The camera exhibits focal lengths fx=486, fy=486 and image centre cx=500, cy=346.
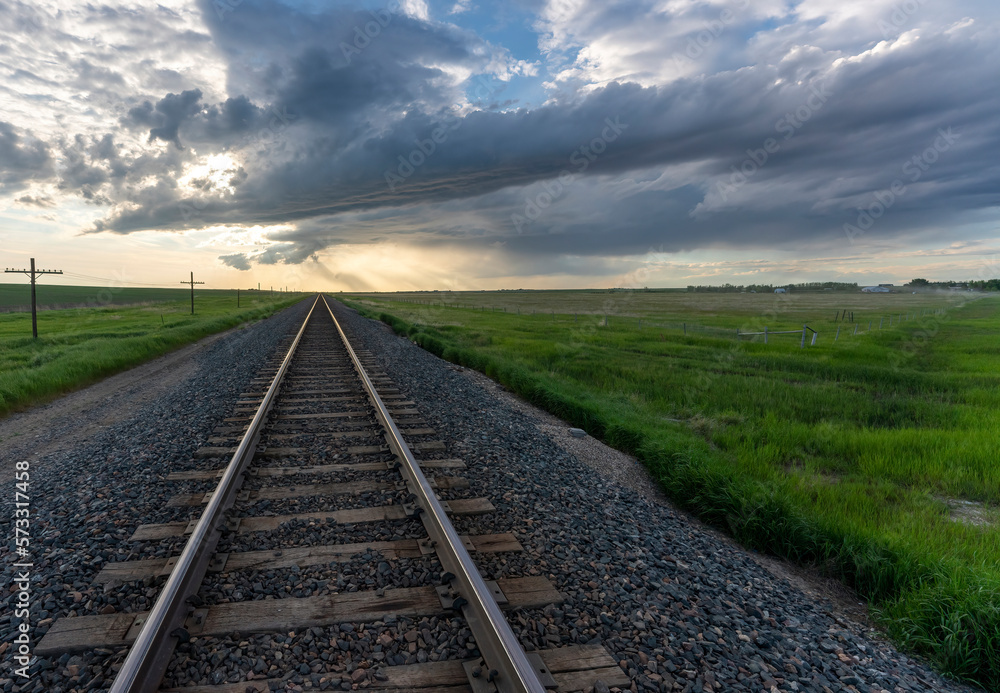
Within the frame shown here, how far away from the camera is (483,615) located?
2.80 meters

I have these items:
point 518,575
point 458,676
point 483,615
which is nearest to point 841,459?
point 518,575

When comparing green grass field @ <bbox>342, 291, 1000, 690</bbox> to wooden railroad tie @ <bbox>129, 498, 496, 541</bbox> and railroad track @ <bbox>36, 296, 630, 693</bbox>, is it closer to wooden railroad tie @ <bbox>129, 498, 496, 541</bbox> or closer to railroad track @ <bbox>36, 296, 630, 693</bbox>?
railroad track @ <bbox>36, 296, 630, 693</bbox>

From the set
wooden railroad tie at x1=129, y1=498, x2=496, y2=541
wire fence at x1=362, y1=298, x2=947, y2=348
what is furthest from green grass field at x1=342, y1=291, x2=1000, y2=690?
wire fence at x1=362, y1=298, x2=947, y2=348

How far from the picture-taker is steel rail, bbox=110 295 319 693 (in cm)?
233

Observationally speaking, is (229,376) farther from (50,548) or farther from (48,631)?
(48,631)

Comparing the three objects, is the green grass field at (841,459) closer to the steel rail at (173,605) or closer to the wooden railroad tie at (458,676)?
the wooden railroad tie at (458,676)

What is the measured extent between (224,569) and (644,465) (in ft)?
16.4

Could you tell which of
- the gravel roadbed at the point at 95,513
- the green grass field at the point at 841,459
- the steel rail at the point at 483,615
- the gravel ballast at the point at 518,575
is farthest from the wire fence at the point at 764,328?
the gravel roadbed at the point at 95,513

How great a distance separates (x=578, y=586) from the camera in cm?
340

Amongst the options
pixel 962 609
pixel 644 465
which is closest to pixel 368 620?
pixel 962 609

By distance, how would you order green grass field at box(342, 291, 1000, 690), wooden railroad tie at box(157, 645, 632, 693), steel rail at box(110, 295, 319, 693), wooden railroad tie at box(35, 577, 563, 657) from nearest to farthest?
steel rail at box(110, 295, 319, 693), wooden railroad tie at box(157, 645, 632, 693), wooden railroad tie at box(35, 577, 563, 657), green grass field at box(342, 291, 1000, 690)

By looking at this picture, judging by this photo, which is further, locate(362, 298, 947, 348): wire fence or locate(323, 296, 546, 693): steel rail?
locate(362, 298, 947, 348): wire fence

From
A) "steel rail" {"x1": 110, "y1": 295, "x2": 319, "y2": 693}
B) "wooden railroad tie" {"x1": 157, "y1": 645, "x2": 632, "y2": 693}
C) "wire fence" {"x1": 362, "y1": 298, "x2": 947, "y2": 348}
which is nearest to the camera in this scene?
"steel rail" {"x1": 110, "y1": 295, "x2": 319, "y2": 693}

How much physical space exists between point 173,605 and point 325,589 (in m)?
0.85
